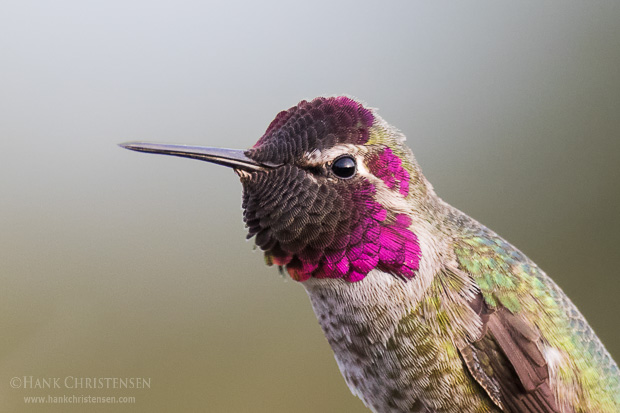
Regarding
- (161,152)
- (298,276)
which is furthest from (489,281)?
(161,152)

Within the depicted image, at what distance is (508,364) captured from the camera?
37.9 inches

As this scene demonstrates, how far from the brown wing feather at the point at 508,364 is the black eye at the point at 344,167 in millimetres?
309

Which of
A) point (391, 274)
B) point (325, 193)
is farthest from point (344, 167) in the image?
point (391, 274)

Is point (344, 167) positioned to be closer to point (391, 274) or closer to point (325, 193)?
point (325, 193)

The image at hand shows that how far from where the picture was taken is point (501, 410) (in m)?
0.96

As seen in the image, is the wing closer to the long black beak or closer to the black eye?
the black eye

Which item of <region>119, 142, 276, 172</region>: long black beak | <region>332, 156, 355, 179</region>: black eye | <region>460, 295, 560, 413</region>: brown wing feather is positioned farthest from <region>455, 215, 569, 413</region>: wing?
<region>119, 142, 276, 172</region>: long black beak

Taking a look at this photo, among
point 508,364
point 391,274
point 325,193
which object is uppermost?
point 325,193

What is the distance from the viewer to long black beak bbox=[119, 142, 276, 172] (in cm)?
87

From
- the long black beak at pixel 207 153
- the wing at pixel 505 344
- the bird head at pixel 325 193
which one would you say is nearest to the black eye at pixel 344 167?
the bird head at pixel 325 193

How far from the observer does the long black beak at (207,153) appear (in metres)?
0.87

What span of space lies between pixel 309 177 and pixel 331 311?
0.83ft

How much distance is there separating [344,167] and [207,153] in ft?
0.72

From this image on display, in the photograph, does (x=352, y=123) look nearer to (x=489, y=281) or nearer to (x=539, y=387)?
(x=489, y=281)
